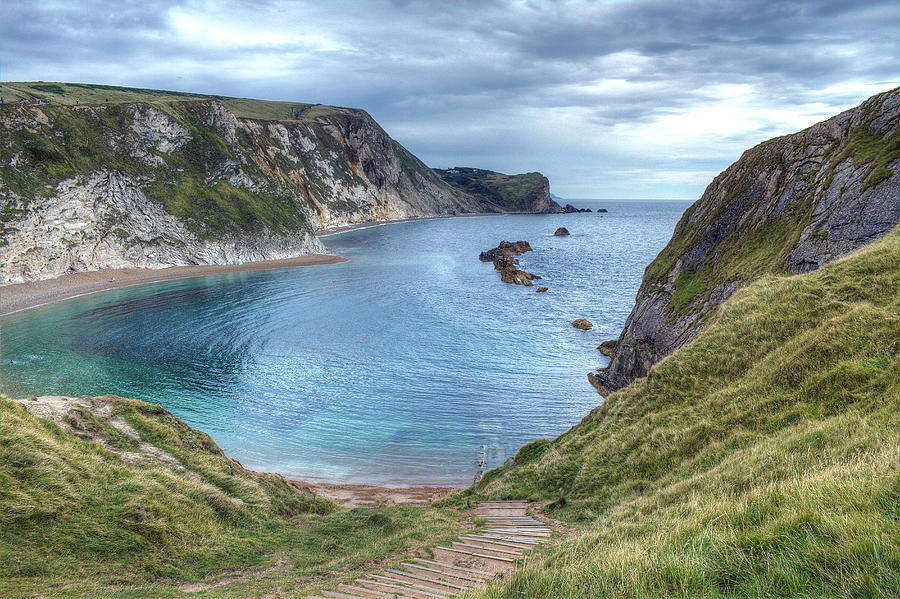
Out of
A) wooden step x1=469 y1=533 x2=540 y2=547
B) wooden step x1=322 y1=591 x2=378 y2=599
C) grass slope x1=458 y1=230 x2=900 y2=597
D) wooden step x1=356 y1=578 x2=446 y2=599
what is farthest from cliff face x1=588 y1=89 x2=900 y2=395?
wooden step x1=322 y1=591 x2=378 y2=599

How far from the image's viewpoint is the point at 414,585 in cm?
895

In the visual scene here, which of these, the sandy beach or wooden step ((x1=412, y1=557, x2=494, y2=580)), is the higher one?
wooden step ((x1=412, y1=557, x2=494, y2=580))

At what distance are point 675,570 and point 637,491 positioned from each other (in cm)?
870

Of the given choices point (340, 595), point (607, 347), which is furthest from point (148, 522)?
point (607, 347)

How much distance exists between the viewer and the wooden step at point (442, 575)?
8705 millimetres

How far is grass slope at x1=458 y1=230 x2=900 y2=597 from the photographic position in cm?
503

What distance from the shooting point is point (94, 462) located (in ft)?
44.9

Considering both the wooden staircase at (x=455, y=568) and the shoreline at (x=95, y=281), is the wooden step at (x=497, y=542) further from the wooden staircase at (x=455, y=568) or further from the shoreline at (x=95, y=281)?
the shoreline at (x=95, y=281)

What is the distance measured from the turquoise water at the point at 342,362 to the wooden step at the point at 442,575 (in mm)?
18424

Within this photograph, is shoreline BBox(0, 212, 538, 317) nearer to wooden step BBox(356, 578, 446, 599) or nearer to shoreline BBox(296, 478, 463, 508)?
shoreline BBox(296, 478, 463, 508)

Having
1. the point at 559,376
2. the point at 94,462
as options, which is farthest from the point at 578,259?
the point at 94,462

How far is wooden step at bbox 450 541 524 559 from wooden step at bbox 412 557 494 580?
0.94 meters

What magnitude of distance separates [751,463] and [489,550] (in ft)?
19.1

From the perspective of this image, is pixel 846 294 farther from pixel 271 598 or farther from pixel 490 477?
pixel 271 598
